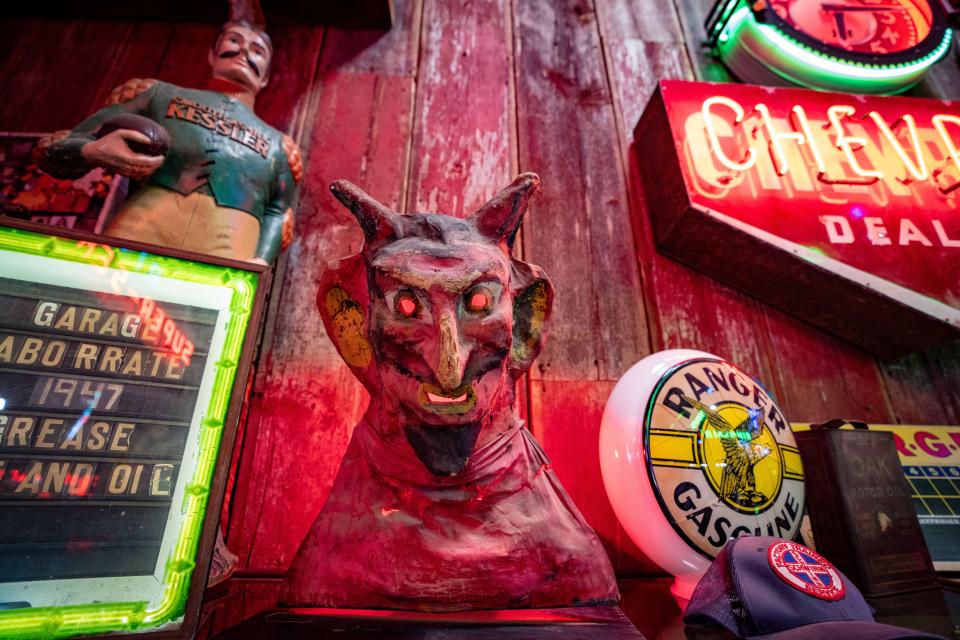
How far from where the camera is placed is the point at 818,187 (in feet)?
5.37

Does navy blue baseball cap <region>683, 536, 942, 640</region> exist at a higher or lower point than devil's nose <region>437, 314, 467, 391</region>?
lower

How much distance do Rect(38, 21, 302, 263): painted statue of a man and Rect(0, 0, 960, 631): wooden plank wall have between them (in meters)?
0.26

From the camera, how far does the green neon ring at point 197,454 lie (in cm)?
62

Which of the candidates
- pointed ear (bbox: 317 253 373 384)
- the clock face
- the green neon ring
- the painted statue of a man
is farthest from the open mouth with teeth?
the clock face

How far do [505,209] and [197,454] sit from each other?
67cm

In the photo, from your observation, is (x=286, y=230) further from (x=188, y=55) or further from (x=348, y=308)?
(x=188, y=55)

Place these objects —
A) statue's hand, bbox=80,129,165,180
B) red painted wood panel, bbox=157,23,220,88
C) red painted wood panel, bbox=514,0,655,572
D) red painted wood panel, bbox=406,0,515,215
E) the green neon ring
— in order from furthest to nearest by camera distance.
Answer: red painted wood panel, bbox=157,23,220,88 → red painted wood panel, bbox=406,0,515,215 → red painted wood panel, bbox=514,0,655,572 → statue's hand, bbox=80,129,165,180 → the green neon ring

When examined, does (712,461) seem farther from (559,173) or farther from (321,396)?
(559,173)

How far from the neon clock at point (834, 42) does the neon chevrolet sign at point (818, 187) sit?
6.7 inches

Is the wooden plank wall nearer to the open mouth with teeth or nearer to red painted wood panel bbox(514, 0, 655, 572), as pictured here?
red painted wood panel bbox(514, 0, 655, 572)

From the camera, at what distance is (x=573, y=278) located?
1.62m

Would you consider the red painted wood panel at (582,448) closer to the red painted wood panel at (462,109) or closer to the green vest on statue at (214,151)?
the red painted wood panel at (462,109)

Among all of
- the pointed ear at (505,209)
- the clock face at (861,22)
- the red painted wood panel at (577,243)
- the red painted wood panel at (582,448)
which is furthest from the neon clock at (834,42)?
the pointed ear at (505,209)

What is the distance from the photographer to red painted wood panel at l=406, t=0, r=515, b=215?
1698mm
